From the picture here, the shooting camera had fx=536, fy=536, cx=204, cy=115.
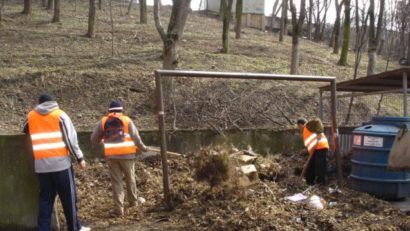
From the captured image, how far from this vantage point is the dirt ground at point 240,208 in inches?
281

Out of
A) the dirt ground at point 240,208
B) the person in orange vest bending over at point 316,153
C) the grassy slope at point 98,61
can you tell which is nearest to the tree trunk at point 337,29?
the grassy slope at point 98,61

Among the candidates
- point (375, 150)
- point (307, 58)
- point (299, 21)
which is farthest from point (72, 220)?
point (307, 58)

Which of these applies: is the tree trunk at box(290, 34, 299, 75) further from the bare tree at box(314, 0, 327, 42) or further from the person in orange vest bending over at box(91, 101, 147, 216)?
the bare tree at box(314, 0, 327, 42)

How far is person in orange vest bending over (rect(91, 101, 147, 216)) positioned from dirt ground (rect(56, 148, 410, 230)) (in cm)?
40

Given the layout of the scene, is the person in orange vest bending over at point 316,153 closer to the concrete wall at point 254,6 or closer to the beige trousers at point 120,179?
the beige trousers at point 120,179

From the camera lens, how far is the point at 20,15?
27172 mm

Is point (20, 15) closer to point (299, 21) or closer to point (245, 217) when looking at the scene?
point (299, 21)

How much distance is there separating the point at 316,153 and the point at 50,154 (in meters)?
5.09

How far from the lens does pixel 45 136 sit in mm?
6688

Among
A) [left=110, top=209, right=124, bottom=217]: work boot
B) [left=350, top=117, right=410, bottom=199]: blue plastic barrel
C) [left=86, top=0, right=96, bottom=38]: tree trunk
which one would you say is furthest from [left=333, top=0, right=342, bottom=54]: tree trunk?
[left=110, top=209, right=124, bottom=217]: work boot

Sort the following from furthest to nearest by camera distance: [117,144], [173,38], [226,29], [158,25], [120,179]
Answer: [226,29] < [158,25] < [173,38] < [120,179] < [117,144]

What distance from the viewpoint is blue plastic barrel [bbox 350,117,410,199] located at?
30.3ft

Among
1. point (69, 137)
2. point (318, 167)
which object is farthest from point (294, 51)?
point (69, 137)

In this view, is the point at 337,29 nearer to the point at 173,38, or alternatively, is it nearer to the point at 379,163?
the point at 173,38
